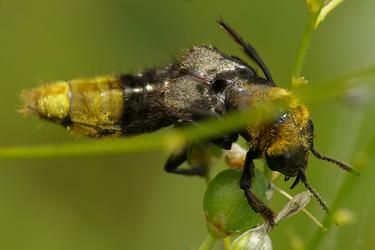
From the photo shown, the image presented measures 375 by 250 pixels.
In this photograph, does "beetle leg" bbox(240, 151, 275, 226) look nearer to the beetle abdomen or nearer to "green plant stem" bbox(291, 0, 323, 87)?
"green plant stem" bbox(291, 0, 323, 87)

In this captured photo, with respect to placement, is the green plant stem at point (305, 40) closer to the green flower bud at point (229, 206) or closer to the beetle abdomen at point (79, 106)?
the green flower bud at point (229, 206)

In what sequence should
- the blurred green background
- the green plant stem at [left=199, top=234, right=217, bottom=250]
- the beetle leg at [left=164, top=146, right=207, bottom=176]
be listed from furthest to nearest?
the blurred green background → the beetle leg at [left=164, top=146, right=207, bottom=176] → the green plant stem at [left=199, top=234, right=217, bottom=250]

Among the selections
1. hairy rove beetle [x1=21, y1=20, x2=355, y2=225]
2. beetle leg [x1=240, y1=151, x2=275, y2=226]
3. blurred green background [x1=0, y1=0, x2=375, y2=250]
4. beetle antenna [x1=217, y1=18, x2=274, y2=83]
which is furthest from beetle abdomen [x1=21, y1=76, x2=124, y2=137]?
blurred green background [x1=0, y1=0, x2=375, y2=250]

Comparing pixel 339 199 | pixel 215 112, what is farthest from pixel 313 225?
pixel 339 199

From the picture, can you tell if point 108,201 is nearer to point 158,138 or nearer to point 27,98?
point 27,98

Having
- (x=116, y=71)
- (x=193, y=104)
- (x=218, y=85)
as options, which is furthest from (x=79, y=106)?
(x=116, y=71)

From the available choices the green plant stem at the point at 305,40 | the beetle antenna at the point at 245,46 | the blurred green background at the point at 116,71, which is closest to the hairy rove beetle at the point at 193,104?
the beetle antenna at the point at 245,46
